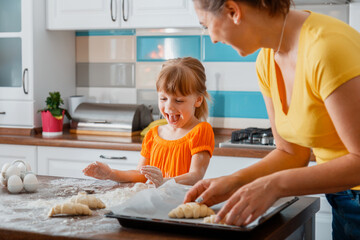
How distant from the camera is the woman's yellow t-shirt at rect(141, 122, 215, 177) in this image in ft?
6.42

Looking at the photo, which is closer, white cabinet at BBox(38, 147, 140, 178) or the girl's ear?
the girl's ear

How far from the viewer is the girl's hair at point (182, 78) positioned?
6.41 feet

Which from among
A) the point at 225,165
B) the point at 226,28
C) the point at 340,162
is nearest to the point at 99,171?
the point at 226,28

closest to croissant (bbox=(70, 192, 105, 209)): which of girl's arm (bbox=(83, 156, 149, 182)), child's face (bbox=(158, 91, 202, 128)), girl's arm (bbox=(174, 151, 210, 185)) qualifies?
girl's arm (bbox=(83, 156, 149, 182))

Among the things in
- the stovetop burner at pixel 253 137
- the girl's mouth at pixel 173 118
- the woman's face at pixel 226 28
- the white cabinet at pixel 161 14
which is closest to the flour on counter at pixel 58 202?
the girl's mouth at pixel 173 118

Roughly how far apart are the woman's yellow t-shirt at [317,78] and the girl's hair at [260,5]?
0.20ft

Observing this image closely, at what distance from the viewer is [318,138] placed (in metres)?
1.18

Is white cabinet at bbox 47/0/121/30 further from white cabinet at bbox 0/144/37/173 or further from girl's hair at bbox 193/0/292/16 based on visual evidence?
girl's hair at bbox 193/0/292/16

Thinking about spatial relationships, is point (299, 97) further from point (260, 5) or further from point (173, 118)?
point (173, 118)

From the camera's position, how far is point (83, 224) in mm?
1188

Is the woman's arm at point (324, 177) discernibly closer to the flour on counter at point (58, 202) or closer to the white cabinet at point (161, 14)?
the flour on counter at point (58, 202)

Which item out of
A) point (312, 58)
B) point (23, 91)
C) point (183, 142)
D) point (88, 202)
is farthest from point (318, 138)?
point (23, 91)

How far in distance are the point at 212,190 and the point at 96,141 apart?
5.51 ft

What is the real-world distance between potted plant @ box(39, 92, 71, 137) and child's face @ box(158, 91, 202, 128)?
124cm
